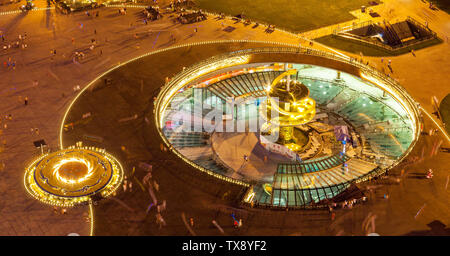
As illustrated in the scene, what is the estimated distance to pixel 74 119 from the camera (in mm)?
97000

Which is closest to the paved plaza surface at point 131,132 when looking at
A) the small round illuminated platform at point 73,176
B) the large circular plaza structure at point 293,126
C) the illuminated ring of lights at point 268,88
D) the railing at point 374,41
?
the small round illuminated platform at point 73,176

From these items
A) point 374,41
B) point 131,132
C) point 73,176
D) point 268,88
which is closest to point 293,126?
point 268,88

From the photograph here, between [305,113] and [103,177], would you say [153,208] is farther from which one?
[305,113]

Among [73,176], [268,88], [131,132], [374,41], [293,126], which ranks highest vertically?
[374,41]

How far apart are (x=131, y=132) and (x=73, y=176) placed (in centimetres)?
1196

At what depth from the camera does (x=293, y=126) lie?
336 feet

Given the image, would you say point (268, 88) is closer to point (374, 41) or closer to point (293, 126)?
point (293, 126)

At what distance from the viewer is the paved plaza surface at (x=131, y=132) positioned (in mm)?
76875

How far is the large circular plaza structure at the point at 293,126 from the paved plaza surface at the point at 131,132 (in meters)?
4.45

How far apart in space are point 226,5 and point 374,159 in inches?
2254

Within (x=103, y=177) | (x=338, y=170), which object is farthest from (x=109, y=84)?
(x=338, y=170)

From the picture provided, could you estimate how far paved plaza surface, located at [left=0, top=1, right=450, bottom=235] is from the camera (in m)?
76.9

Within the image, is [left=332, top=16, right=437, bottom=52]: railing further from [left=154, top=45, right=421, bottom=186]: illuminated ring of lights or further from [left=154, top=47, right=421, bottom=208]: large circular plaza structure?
[left=154, top=47, right=421, bottom=208]: large circular plaza structure

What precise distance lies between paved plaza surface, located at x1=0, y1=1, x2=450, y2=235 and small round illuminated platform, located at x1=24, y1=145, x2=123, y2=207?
4.70ft
